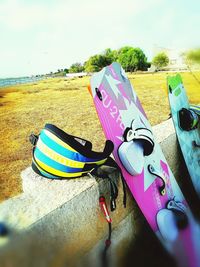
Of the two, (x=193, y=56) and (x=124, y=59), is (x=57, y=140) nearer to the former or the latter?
(x=193, y=56)

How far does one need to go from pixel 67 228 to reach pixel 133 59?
152ft

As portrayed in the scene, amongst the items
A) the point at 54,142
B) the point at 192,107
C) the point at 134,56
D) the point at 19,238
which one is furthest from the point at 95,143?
the point at 134,56

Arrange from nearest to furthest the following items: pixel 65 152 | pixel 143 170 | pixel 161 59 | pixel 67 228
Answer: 1. pixel 67 228
2. pixel 65 152
3. pixel 143 170
4. pixel 161 59

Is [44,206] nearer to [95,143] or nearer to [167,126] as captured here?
[167,126]

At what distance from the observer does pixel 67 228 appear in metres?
1.06

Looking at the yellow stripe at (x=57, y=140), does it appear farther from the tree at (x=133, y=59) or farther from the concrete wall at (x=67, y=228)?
the tree at (x=133, y=59)

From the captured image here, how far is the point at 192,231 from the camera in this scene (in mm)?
1557

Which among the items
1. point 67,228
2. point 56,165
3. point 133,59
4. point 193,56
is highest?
point 193,56

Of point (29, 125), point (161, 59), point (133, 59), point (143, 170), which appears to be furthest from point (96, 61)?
point (143, 170)

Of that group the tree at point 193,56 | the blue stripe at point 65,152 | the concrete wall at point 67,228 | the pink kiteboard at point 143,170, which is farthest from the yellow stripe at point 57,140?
the tree at point 193,56

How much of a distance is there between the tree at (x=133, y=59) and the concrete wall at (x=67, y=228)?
145 ft

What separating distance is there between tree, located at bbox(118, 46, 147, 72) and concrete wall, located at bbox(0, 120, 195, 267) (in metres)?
44.3

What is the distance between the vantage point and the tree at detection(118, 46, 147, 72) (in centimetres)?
4497

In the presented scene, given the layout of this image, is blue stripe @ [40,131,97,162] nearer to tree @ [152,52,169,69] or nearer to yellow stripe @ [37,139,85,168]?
yellow stripe @ [37,139,85,168]
